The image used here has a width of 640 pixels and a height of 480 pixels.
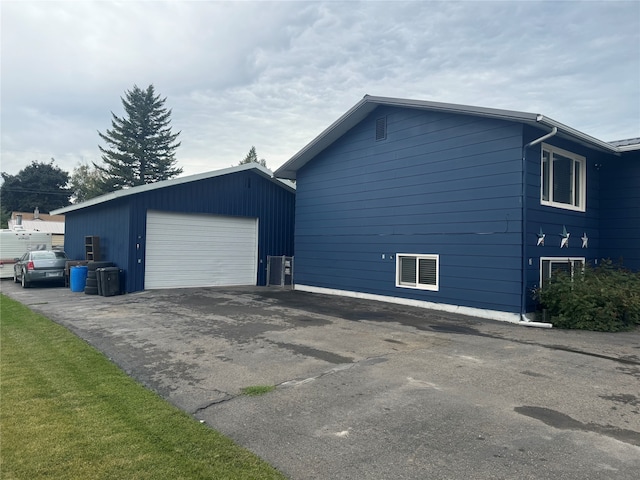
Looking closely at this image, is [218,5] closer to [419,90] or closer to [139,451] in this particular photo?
[419,90]

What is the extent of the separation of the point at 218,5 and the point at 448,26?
5988mm

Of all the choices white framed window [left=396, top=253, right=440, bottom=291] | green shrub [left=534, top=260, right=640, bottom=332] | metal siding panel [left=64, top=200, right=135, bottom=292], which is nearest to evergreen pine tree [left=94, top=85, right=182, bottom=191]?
metal siding panel [left=64, top=200, right=135, bottom=292]

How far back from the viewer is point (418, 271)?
1141 cm

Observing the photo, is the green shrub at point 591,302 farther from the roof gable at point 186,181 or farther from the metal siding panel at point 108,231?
the metal siding panel at point 108,231

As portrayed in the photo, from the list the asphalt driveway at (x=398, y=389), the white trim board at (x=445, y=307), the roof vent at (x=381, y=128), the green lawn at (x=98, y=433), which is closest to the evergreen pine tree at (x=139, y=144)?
the white trim board at (x=445, y=307)

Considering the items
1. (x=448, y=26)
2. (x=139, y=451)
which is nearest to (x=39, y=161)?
(x=448, y=26)

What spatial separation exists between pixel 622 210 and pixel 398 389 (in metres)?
9.90

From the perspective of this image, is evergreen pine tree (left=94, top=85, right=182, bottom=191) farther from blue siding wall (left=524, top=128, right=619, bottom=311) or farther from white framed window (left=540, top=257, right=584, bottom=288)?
white framed window (left=540, top=257, right=584, bottom=288)

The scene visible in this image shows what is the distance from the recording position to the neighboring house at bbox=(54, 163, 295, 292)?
565 inches

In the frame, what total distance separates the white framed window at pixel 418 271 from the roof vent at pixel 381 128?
3644mm

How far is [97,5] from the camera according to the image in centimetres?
888

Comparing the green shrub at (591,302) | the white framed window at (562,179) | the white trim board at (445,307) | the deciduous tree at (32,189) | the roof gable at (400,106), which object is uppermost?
the deciduous tree at (32,189)

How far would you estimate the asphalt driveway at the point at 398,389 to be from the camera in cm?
306

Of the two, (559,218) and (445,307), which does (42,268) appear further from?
(559,218)
